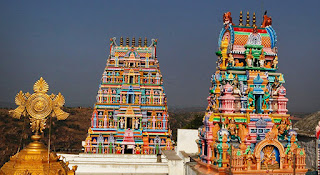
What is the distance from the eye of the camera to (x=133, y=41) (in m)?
26.9

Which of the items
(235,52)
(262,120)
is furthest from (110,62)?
(262,120)

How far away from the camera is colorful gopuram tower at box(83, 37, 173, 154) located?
77.1ft

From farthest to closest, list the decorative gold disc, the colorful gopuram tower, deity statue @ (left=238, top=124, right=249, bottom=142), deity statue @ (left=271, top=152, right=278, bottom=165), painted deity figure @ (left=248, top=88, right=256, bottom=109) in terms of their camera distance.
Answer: the colorful gopuram tower
painted deity figure @ (left=248, top=88, right=256, bottom=109)
deity statue @ (left=238, top=124, right=249, bottom=142)
deity statue @ (left=271, top=152, right=278, bottom=165)
the decorative gold disc

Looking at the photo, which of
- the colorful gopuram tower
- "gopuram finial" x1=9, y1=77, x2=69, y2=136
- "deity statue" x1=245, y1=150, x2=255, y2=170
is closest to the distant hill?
the colorful gopuram tower

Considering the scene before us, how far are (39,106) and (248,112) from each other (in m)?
Answer: 11.0

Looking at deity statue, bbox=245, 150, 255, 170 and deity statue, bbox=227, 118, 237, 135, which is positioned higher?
deity statue, bbox=227, 118, 237, 135

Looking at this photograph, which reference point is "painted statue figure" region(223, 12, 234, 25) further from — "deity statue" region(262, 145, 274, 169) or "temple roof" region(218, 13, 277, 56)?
"deity statue" region(262, 145, 274, 169)

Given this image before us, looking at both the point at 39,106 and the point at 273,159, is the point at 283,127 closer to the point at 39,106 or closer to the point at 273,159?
the point at 273,159

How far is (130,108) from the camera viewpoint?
24219 millimetres

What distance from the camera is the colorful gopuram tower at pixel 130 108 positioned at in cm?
2350

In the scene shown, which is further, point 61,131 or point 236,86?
point 61,131

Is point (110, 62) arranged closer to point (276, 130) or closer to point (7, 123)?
point (276, 130)

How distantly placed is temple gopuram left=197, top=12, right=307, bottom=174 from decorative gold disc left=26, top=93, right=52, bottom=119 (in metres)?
9.00

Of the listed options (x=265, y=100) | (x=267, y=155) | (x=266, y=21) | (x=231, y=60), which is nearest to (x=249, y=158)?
(x=267, y=155)
